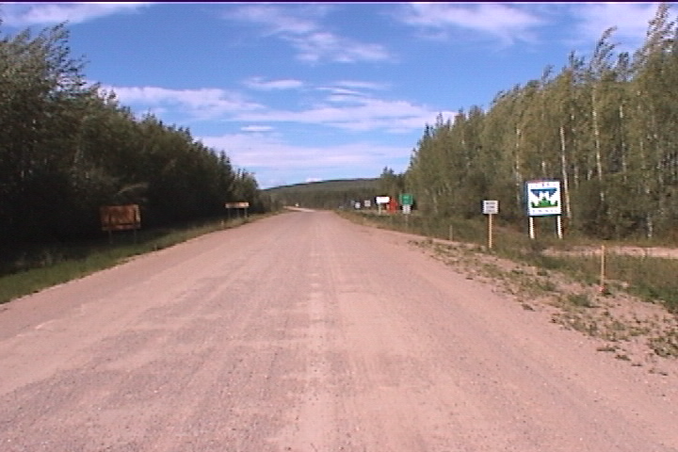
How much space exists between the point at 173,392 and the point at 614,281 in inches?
583

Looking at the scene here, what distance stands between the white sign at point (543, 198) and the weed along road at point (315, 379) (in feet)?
41.8

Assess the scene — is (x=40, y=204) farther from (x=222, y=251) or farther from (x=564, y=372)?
(x=564, y=372)

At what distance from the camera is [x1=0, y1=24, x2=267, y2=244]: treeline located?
105 ft

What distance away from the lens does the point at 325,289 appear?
16312 millimetres

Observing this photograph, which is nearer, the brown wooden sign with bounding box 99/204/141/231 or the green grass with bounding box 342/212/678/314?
the green grass with bounding box 342/212/678/314

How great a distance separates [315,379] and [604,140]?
3762 cm

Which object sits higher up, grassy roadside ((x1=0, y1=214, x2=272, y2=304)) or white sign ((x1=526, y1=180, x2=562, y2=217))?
white sign ((x1=526, y1=180, x2=562, y2=217))

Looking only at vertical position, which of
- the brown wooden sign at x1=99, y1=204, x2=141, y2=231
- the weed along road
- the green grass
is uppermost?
the brown wooden sign at x1=99, y1=204, x2=141, y2=231

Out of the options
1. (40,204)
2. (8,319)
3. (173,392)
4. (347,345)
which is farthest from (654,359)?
(40,204)

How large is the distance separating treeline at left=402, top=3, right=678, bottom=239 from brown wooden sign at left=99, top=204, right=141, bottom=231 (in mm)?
20699

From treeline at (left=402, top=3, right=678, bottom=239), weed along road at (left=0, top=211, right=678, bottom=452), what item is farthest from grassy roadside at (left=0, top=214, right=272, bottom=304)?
treeline at (left=402, top=3, right=678, bottom=239)

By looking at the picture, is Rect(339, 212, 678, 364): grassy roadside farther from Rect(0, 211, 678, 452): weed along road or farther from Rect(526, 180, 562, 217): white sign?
Rect(526, 180, 562, 217): white sign

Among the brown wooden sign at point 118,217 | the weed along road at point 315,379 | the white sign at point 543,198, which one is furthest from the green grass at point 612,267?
the brown wooden sign at point 118,217

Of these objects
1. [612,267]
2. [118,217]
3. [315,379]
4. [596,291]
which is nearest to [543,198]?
[612,267]
